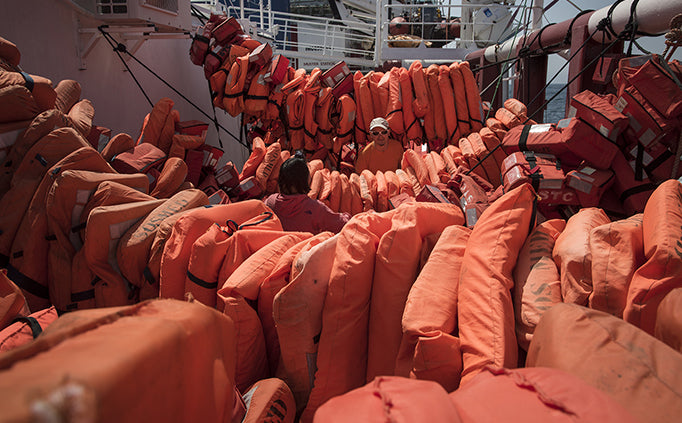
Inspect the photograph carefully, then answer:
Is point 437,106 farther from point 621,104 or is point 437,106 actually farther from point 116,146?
point 116,146

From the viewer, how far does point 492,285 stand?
1.22 meters

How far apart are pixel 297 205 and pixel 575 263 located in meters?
1.89

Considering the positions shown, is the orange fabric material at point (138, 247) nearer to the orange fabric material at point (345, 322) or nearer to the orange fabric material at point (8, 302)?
the orange fabric material at point (8, 302)

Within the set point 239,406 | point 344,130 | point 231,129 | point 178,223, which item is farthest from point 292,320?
point 231,129

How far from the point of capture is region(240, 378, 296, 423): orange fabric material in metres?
A: 1.20

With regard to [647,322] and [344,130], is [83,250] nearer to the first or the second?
[647,322]

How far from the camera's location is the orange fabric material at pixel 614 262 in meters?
1.09

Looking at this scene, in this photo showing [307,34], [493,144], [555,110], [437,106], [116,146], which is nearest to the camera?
[116,146]

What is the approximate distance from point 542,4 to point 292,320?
7.68 m

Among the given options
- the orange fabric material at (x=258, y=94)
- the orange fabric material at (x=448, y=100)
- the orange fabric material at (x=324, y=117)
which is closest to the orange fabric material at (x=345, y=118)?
the orange fabric material at (x=324, y=117)

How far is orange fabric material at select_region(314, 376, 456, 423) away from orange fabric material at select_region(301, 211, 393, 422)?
0.61 meters

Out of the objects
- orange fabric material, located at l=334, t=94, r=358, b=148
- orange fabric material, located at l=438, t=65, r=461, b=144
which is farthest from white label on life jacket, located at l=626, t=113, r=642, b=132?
orange fabric material, located at l=334, t=94, r=358, b=148

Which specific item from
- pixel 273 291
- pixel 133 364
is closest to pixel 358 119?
pixel 273 291

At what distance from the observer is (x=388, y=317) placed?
136cm
